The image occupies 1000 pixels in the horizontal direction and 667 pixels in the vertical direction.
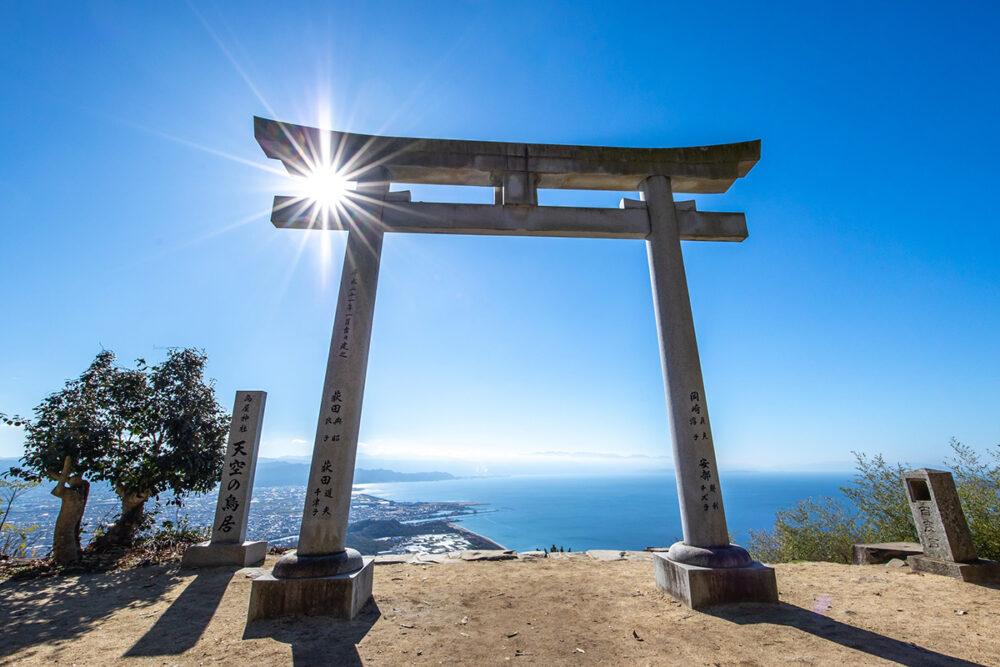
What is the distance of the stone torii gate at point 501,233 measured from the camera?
4.25 metres

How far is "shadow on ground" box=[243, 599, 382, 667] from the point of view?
127 inches

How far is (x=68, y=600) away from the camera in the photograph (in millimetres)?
4988

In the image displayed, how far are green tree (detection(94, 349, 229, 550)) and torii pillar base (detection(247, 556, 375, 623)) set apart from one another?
16.4 ft

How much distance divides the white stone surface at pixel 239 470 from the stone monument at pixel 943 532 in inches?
416

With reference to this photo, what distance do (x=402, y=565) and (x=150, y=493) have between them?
5494 mm

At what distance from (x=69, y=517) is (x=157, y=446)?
5.07ft

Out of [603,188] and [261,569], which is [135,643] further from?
[603,188]

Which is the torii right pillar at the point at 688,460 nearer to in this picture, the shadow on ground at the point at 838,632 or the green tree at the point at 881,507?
the shadow on ground at the point at 838,632

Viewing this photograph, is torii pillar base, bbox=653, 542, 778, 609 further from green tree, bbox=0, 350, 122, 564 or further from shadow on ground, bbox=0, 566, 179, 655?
green tree, bbox=0, 350, 122, 564

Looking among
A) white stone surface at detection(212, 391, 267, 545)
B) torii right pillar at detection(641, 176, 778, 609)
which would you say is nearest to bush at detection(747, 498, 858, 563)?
torii right pillar at detection(641, 176, 778, 609)

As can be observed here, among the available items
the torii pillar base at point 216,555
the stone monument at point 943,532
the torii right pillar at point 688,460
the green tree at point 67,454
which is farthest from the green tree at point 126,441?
the stone monument at point 943,532

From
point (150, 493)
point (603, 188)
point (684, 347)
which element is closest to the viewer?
point (684, 347)

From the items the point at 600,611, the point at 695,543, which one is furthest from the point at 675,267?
the point at 600,611

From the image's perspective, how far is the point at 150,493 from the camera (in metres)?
7.67
